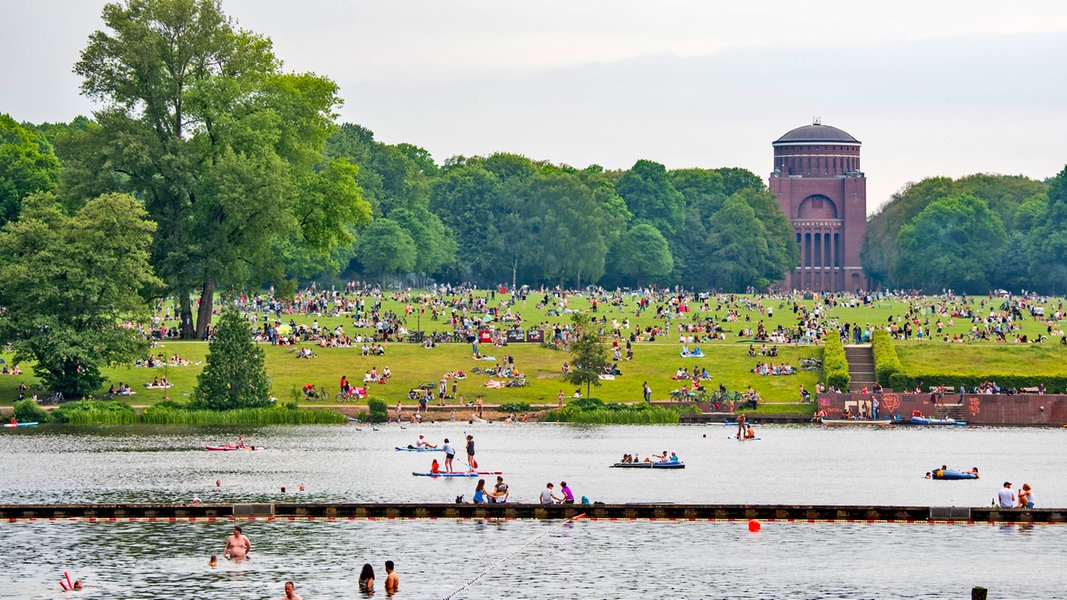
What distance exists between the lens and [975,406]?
92438 mm

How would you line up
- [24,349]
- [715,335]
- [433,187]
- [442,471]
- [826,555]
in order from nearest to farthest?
[826,555]
[442,471]
[24,349]
[715,335]
[433,187]

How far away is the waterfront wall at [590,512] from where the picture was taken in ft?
180

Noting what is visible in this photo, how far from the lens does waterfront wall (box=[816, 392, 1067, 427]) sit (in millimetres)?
92125

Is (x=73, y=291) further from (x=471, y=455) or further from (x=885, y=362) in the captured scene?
(x=885, y=362)

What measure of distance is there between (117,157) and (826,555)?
204 ft

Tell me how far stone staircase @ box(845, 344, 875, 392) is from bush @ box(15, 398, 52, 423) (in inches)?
1597

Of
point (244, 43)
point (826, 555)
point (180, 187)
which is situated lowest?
point (826, 555)

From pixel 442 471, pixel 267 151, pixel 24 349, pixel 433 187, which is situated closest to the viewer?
pixel 442 471

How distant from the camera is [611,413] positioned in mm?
90625

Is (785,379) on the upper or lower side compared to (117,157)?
lower

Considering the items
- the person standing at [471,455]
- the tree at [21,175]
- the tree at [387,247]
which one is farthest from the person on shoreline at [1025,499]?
the tree at [387,247]

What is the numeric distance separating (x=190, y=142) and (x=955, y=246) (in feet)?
334

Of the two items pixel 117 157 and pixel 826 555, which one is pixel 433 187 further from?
pixel 826 555

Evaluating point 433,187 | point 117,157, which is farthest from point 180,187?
point 433,187
